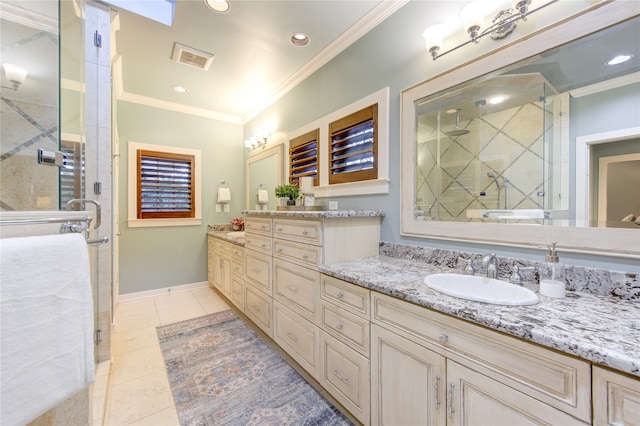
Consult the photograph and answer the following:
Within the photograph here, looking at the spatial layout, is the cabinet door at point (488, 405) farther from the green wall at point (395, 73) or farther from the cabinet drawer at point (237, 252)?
the cabinet drawer at point (237, 252)

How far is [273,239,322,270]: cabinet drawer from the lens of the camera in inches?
65.9

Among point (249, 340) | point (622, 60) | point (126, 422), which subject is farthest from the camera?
point (249, 340)

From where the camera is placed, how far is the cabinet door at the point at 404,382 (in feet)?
3.28

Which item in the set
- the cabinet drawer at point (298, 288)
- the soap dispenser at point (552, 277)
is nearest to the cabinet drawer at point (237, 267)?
the cabinet drawer at point (298, 288)

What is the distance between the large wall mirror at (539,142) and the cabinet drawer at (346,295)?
661 mm

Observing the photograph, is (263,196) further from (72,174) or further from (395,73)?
(395,73)

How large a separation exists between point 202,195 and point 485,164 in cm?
369

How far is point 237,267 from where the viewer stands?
2836 mm

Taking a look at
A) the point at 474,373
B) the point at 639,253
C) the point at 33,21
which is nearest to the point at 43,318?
the point at 474,373

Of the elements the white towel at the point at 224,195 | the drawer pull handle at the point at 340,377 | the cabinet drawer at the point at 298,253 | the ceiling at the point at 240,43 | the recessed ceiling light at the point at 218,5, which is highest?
the ceiling at the point at 240,43

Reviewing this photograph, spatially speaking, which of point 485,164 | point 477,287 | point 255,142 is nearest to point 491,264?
point 477,287

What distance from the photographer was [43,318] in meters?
0.72

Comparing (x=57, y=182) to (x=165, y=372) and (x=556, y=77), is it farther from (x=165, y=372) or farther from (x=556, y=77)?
(x=556, y=77)

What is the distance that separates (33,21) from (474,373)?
9.27 feet
